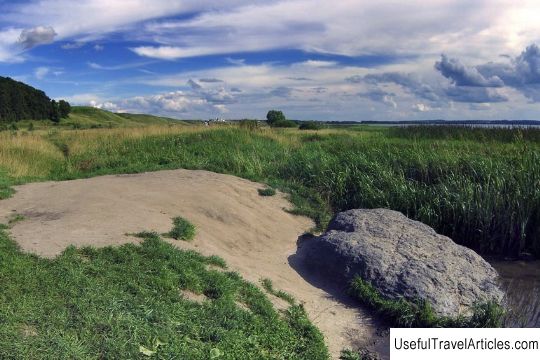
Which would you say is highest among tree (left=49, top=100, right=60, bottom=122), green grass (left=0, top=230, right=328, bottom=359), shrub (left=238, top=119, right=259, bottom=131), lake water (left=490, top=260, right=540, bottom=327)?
tree (left=49, top=100, right=60, bottom=122)

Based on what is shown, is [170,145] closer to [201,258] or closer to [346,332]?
[201,258]

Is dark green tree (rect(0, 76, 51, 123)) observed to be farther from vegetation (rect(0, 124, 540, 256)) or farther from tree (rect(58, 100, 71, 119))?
vegetation (rect(0, 124, 540, 256))

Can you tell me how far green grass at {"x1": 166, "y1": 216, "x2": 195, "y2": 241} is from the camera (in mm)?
7785

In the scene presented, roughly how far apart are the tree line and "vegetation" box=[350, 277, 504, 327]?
6050 centimetres

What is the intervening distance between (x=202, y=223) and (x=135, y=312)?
4.17 metres

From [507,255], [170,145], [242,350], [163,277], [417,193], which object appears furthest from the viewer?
[170,145]

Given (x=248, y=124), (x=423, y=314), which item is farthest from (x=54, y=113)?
(x=423, y=314)

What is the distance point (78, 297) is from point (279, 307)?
2.38 metres

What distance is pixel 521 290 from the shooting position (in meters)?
8.45

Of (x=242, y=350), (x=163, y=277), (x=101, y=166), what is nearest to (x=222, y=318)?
(x=242, y=350)

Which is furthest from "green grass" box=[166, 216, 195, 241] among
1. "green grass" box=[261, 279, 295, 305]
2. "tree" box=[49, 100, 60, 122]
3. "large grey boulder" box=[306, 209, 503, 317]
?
"tree" box=[49, 100, 60, 122]

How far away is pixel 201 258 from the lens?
6.93 m

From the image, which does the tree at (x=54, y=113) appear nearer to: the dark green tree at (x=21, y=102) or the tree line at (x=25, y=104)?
the tree line at (x=25, y=104)

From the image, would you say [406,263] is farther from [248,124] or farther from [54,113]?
[54,113]
